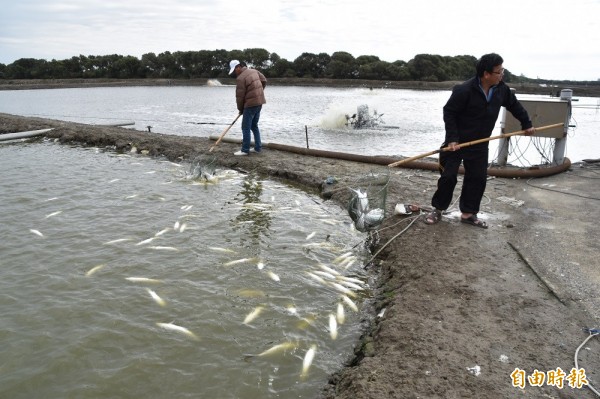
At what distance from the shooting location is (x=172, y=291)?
249 inches

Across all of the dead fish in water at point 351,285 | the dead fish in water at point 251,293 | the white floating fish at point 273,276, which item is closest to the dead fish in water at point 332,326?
the dead fish in water at point 351,285

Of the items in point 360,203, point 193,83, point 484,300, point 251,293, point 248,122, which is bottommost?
point 251,293

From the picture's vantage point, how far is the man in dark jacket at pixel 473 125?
6844mm

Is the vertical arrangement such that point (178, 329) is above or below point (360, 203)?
below

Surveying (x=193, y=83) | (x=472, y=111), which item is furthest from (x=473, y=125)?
(x=193, y=83)

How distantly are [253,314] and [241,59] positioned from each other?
103 metres

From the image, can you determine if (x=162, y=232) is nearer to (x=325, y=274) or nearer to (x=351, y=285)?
(x=325, y=274)

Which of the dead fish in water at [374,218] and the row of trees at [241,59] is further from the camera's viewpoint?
the row of trees at [241,59]

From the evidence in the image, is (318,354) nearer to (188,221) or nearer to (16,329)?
(16,329)

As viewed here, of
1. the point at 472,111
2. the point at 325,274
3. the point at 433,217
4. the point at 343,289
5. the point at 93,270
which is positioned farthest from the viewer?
the point at 433,217

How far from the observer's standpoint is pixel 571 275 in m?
5.87

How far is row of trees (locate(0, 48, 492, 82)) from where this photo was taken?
92.6 meters

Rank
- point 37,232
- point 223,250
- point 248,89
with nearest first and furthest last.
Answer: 1. point 223,250
2. point 37,232
3. point 248,89

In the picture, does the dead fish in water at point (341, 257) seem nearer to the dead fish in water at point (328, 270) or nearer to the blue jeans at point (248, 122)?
the dead fish in water at point (328, 270)
